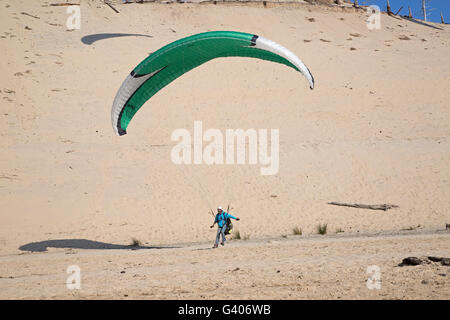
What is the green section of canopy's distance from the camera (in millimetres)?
10961

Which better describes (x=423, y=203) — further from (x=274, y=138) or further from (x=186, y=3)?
(x=186, y=3)

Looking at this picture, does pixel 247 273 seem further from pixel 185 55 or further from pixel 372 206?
pixel 372 206

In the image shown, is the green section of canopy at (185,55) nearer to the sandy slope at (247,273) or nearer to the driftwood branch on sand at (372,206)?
the sandy slope at (247,273)

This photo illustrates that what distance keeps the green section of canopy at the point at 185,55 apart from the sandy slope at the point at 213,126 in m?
4.52

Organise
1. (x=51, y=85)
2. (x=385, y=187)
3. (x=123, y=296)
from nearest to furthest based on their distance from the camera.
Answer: (x=123, y=296), (x=385, y=187), (x=51, y=85)

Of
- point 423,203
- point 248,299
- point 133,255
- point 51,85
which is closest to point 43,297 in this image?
point 248,299

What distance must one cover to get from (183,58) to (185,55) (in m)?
0.20

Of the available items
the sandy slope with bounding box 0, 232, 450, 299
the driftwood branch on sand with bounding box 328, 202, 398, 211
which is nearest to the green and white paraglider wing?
the sandy slope with bounding box 0, 232, 450, 299

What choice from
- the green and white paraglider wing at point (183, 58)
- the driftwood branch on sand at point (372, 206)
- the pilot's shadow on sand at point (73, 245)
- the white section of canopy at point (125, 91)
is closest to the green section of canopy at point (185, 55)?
the green and white paraglider wing at point (183, 58)

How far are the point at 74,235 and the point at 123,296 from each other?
9250mm

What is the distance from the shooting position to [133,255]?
1119cm

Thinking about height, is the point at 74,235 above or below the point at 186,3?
below

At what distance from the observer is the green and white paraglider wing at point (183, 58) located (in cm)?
1091

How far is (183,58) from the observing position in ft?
39.2
